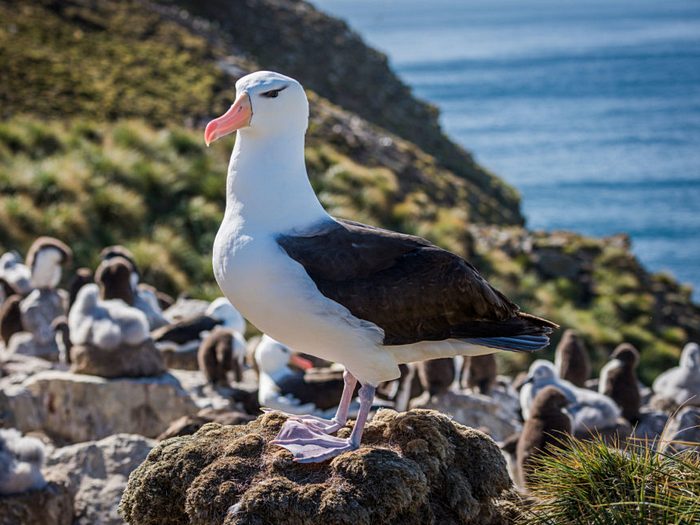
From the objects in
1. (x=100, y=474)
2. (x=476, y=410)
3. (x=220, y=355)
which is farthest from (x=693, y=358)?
(x=100, y=474)

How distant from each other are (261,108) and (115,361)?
502 cm

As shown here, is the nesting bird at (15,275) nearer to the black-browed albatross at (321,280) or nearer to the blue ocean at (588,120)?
the black-browed albatross at (321,280)

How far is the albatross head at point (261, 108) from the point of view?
17.5 feet

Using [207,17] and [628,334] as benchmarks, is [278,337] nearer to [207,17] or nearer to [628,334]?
[628,334]

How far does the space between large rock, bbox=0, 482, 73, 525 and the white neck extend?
2.96 metres

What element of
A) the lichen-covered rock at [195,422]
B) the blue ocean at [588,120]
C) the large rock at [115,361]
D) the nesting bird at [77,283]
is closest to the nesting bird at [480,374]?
the large rock at [115,361]

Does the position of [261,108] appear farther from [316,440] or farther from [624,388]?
[624,388]

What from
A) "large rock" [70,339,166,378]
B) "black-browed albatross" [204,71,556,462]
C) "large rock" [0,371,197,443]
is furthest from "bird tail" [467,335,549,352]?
"large rock" [70,339,166,378]

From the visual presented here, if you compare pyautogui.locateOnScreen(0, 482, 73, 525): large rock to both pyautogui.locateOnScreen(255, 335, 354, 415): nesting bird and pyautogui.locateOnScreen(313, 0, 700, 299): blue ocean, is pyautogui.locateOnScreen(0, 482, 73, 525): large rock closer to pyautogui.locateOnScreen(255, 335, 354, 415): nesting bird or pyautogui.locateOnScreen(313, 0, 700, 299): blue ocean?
pyautogui.locateOnScreen(255, 335, 354, 415): nesting bird

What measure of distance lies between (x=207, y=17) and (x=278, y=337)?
44037 mm

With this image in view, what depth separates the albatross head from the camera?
5320 mm

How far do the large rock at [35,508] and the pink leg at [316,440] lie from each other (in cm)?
263

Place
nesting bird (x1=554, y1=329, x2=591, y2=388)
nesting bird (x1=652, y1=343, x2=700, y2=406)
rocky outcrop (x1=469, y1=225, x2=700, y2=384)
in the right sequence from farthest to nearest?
rocky outcrop (x1=469, y1=225, x2=700, y2=384), nesting bird (x1=554, y1=329, x2=591, y2=388), nesting bird (x1=652, y1=343, x2=700, y2=406)

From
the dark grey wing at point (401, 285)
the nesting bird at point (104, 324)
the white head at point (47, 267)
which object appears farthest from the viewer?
the white head at point (47, 267)
